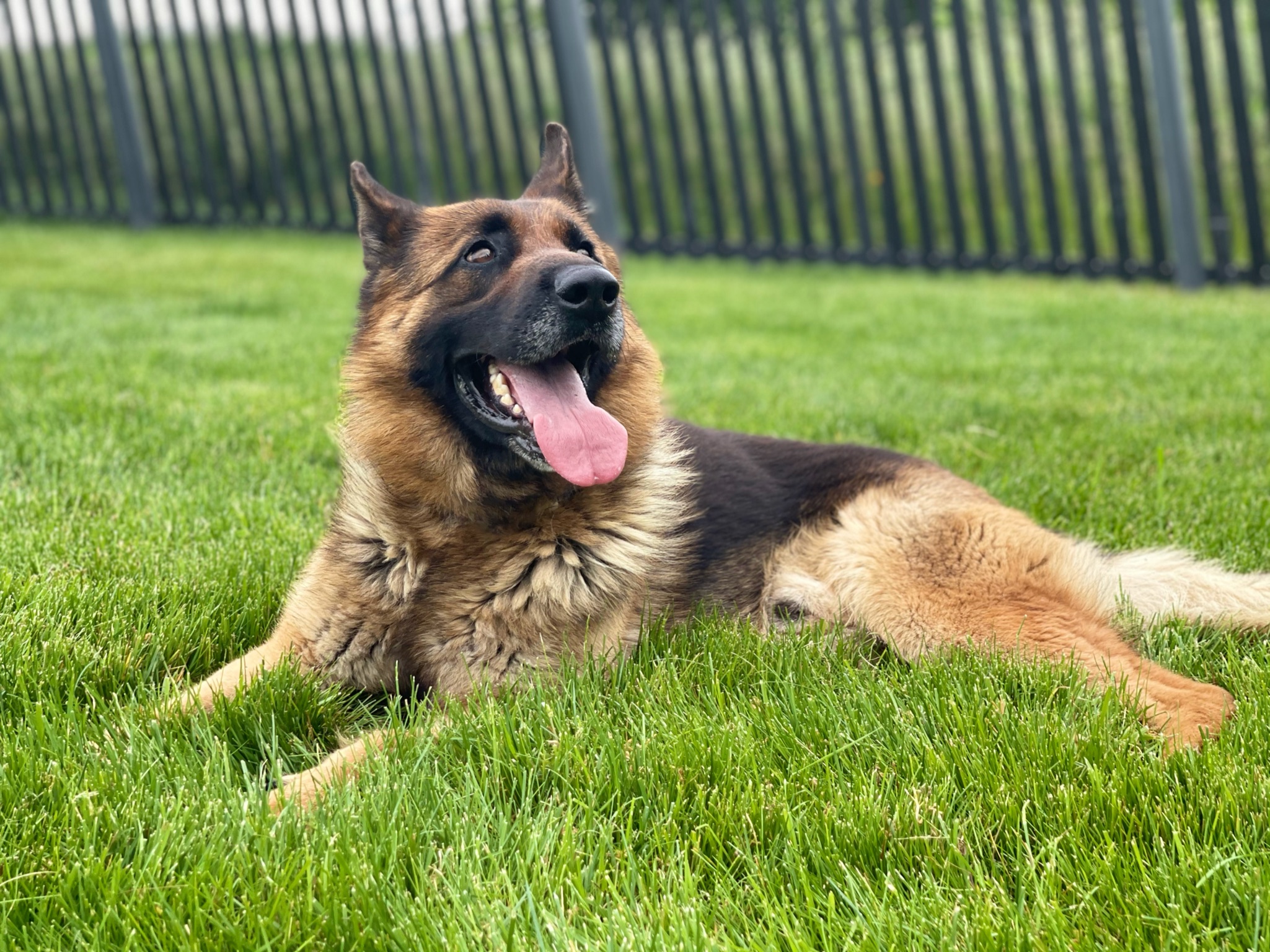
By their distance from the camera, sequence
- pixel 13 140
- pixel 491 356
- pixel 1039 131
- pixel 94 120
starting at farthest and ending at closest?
pixel 13 140
pixel 94 120
pixel 1039 131
pixel 491 356

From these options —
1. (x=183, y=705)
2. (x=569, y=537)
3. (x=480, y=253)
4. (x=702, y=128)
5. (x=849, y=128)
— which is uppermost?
(x=702, y=128)

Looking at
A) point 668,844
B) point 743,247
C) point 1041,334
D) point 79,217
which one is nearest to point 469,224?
point 668,844

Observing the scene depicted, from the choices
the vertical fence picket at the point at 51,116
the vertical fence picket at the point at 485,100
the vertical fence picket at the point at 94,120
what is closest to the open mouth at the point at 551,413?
the vertical fence picket at the point at 485,100

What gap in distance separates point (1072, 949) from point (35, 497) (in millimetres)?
3234

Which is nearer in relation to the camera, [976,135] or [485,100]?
[976,135]

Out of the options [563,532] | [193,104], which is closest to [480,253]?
[563,532]

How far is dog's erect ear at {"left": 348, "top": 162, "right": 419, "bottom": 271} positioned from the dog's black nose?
62 cm

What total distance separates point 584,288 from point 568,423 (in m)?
0.33

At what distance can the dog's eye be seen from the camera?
2.95 metres

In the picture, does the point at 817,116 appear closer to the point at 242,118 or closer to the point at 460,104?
the point at 460,104

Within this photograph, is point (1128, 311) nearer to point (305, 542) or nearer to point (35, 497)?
point (305, 542)

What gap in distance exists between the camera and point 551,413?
276 cm

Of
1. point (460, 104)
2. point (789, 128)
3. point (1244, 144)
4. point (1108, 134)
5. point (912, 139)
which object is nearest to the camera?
point (1244, 144)

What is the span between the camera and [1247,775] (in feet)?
6.57
